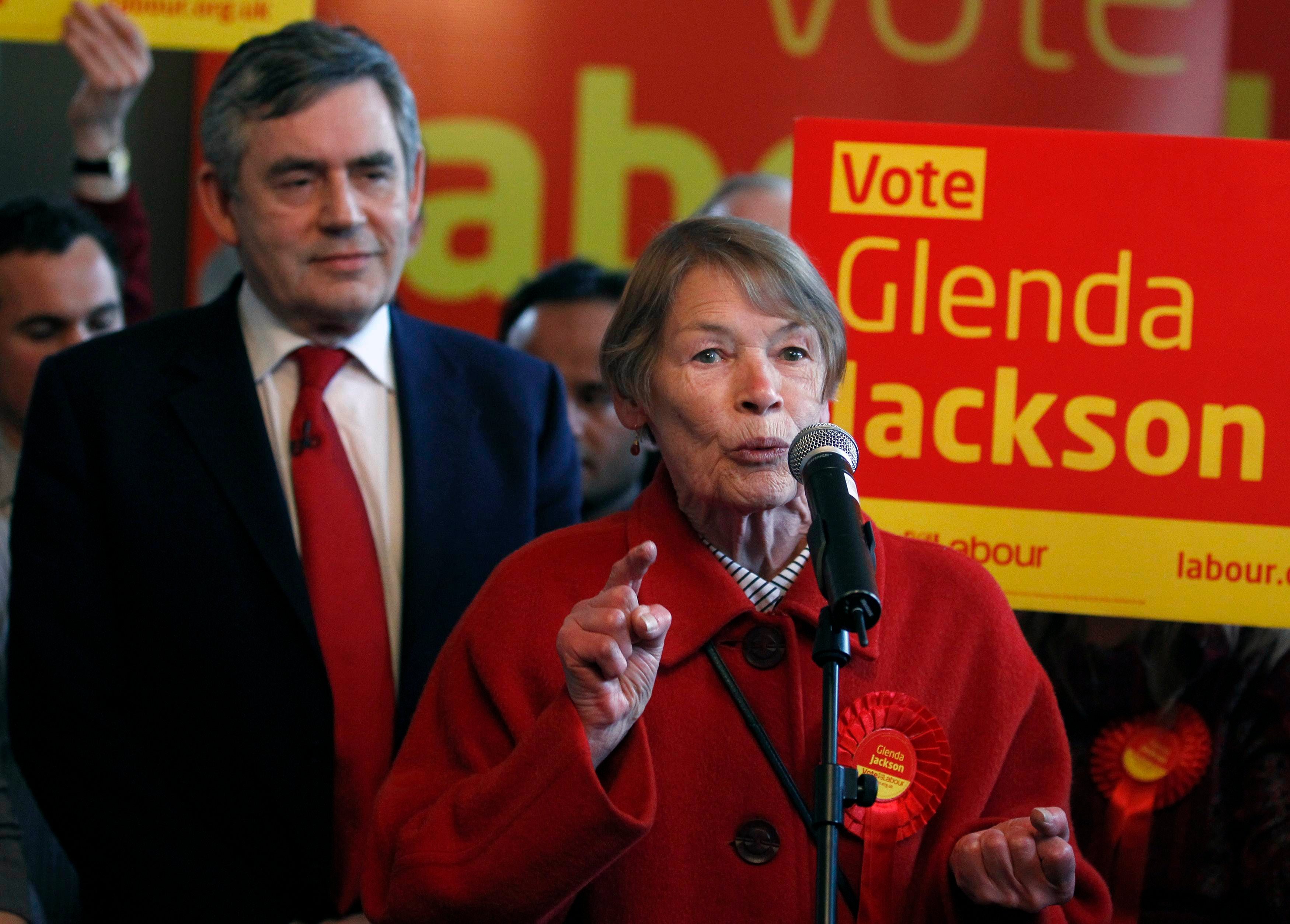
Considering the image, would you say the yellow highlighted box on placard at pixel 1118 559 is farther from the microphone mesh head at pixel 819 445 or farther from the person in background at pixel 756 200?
the person in background at pixel 756 200

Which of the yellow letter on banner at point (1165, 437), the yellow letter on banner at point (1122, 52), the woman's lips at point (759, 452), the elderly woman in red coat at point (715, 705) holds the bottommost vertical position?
the elderly woman in red coat at point (715, 705)

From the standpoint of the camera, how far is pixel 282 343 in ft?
8.10

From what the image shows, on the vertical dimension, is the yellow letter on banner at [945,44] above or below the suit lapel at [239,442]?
above

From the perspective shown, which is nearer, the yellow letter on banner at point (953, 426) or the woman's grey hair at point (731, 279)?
the woman's grey hair at point (731, 279)

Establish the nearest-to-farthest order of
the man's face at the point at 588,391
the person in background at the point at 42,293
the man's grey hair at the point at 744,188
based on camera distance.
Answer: the person in background at the point at 42,293, the man's face at the point at 588,391, the man's grey hair at the point at 744,188

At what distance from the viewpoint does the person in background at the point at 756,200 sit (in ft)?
12.0

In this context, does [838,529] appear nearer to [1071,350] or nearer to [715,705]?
[715,705]

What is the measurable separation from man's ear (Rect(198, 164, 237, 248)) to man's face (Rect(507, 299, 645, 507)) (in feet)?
3.52

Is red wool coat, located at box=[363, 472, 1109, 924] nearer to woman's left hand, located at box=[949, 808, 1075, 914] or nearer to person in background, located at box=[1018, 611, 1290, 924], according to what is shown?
woman's left hand, located at box=[949, 808, 1075, 914]

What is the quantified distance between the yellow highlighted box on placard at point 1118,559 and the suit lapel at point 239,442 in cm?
90

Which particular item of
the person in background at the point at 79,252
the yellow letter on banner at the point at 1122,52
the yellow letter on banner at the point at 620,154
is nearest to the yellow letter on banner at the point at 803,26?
the yellow letter on banner at the point at 620,154

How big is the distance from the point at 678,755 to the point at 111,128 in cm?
257

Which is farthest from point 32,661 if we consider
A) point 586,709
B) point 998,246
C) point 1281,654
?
point 1281,654

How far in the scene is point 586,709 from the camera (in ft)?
5.42
